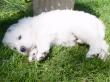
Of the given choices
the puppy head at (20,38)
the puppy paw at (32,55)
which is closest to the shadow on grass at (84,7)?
the puppy head at (20,38)

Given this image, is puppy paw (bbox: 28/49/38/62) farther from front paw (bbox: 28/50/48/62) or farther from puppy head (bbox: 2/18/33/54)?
puppy head (bbox: 2/18/33/54)

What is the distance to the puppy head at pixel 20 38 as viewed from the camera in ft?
17.2

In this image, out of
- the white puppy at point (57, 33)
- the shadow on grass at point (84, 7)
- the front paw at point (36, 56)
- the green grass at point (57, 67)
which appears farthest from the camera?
the shadow on grass at point (84, 7)

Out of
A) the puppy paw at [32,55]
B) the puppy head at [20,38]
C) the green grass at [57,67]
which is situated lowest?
the green grass at [57,67]

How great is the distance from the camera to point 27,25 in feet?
18.0

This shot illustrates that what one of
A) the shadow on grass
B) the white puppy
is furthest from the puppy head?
the shadow on grass

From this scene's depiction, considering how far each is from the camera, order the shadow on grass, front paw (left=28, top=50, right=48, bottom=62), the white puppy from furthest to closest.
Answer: the shadow on grass, the white puppy, front paw (left=28, top=50, right=48, bottom=62)

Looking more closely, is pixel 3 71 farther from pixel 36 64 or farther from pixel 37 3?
pixel 37 3

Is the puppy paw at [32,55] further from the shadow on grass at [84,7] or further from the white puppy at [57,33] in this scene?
the shadow on grass at [84,7]

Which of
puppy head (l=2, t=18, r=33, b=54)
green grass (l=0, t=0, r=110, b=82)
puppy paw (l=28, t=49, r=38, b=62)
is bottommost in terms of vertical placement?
green grass (l=0, t=0, r=110, b=82)

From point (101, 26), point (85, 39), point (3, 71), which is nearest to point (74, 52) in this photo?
point (85, 39)

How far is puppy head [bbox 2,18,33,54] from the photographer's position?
524 centimetres

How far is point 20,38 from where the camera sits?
532 cm

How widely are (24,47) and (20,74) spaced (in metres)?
0.59
